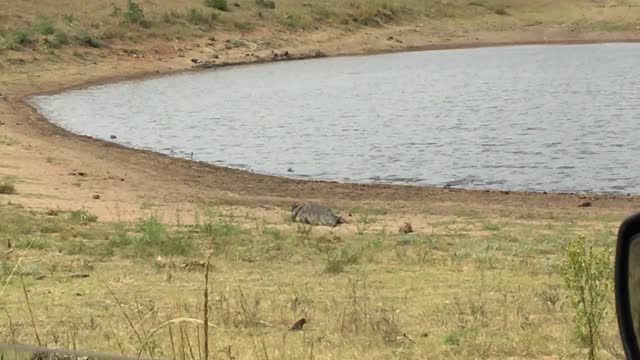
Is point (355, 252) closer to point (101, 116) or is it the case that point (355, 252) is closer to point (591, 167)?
point (591, 167)

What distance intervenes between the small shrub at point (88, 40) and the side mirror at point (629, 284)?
125 ft

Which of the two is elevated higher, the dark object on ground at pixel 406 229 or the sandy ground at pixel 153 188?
the dark object on ground at pixel 406 229

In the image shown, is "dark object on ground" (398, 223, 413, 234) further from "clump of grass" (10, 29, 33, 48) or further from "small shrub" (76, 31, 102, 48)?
"small shrub" (76, 31, 102, 48)

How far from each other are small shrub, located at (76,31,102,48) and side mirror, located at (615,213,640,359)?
1506 inches

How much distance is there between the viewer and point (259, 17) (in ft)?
160

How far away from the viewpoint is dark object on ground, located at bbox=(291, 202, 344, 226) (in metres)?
14.3

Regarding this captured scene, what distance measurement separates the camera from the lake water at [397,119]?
806 inches

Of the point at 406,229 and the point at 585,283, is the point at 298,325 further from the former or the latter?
the point at 406,229

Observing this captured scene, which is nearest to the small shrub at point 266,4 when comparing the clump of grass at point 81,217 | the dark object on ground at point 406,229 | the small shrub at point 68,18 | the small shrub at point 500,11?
the small shrub at point 68,18

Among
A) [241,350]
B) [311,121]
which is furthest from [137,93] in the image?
[241,350]

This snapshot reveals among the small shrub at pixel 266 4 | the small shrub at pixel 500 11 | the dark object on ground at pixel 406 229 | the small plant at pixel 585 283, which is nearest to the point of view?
the small plant at pixel 585 283

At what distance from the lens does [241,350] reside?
6.67 meters

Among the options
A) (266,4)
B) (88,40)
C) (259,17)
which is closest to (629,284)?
(88,40)

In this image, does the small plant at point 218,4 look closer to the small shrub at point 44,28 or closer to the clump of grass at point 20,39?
the small shrub at point 44,28
